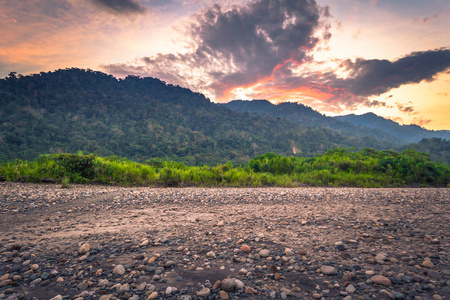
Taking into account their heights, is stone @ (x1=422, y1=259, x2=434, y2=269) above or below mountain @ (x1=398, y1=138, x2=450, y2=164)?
below

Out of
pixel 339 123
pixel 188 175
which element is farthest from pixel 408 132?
pixel 188 175

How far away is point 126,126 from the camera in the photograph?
102 metres

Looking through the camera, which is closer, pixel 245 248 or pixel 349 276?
pixel 349 276

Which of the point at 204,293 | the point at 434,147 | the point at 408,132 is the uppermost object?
the point at 408,132

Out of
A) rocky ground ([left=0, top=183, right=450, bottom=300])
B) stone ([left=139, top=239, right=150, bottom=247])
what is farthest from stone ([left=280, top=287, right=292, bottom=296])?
stone ([left=139, top=239, right=150, bottom=247])

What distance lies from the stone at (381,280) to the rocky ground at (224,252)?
0.05 ft

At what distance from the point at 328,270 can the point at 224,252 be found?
1258 mm

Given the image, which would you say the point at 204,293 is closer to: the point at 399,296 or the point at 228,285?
the point at 228,285

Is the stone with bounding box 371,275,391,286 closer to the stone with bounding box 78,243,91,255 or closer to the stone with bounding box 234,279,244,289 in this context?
the stone with bounding box 234,279,244,289

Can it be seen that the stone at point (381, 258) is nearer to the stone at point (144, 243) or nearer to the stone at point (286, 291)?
the stone at point (286, 291)

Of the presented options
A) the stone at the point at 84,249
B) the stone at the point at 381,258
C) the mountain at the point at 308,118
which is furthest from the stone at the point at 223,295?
the mountain at the point at 308,118

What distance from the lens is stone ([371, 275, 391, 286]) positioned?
2.06m

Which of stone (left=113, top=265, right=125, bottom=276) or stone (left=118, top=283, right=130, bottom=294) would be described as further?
stone (left=113, top=265, right=125, bottom=276)

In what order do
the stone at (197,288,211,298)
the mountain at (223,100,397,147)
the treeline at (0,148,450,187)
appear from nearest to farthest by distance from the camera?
the stone at (197,288,211,298) < the treeline at (0,148,450,187) < the mountain at (223,100,397,147)
